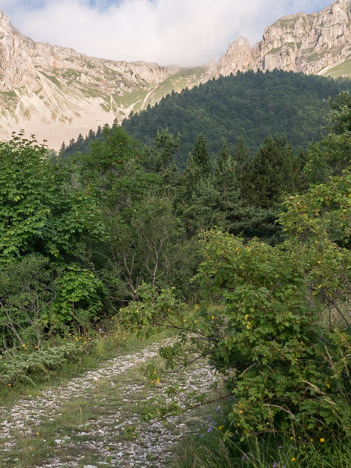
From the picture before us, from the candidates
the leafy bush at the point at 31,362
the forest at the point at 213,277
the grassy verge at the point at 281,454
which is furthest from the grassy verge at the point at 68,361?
the grassy verge at the point at 281,454

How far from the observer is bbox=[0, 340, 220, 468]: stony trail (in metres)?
4.63

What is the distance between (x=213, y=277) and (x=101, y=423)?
10.6 ft

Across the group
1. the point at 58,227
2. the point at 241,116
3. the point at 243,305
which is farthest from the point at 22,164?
the point at 241,116

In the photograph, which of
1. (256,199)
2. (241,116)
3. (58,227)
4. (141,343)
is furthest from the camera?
(241,116)

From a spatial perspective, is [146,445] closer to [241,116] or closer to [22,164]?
[22,164]

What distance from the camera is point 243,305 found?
11.0ft

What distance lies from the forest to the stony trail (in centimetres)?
80

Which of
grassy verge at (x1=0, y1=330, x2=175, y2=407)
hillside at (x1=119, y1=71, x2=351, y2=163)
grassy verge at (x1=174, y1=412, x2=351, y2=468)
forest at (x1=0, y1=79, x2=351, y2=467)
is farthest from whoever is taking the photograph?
hillside at (x1=119, y1=71, x2=351, y2=163)

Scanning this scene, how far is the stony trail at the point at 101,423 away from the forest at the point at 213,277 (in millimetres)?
804

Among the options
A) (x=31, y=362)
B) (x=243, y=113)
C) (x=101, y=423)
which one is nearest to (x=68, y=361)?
(x=31, y=362)

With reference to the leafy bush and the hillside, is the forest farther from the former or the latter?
the hillside

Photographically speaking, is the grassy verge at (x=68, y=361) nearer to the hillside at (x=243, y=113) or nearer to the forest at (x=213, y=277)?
the forest at (x=213, y=277)

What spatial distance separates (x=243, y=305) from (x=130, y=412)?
12.7ft

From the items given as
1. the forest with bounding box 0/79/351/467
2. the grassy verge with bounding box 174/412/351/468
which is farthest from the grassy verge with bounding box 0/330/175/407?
the grassy verge with bounding box 174/412/351/468
